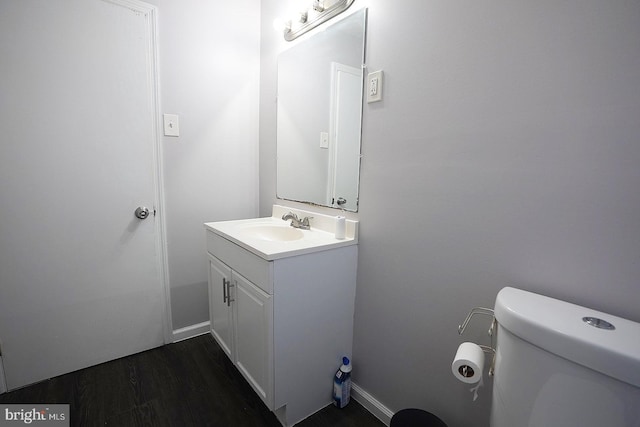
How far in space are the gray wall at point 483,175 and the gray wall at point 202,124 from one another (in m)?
0.98

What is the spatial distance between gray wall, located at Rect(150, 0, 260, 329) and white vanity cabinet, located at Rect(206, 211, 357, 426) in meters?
0.53

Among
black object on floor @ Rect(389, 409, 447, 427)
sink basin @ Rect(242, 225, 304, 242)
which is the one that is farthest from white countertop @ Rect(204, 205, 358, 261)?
black object on floor @ Rect(389, 409, 447, 427)

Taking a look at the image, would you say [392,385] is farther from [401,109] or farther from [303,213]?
[401,109]

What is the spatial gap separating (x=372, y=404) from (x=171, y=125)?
72.8 inches

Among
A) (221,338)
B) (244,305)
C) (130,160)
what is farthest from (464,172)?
(130,160)

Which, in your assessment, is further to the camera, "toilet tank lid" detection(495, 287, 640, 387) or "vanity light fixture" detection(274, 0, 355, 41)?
"vanity light fixture" detection(274, 0, 355, 41)

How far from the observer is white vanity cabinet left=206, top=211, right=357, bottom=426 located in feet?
3.87

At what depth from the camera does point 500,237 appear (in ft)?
3.05

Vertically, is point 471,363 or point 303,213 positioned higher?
point 303,213

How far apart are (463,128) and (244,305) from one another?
3.76 feet

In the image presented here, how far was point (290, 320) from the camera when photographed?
121cm

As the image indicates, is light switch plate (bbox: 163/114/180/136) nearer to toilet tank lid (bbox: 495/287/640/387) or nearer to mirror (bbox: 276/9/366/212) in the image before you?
mirror (bbox: 276/9/366/212)

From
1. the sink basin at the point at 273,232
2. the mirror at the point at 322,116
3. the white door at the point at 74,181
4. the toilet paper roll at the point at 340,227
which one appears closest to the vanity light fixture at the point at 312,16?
the mirror at the point at 322,116

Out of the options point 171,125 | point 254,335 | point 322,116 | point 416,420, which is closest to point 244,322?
point 254,335
